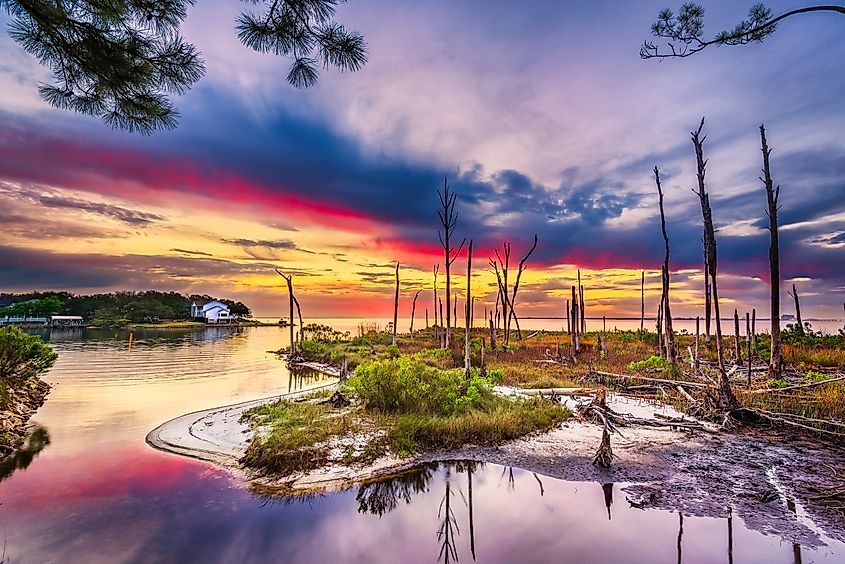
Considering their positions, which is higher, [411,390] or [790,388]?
[790,388]

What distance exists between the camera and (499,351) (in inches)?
1081

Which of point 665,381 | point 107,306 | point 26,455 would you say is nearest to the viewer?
point 26,455

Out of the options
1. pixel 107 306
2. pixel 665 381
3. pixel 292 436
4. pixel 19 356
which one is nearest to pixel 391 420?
pixel 292 436

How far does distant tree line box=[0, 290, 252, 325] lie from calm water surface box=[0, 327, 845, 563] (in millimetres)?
75915

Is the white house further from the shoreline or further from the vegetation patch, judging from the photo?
the shoreline

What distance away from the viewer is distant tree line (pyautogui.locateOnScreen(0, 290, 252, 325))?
7019cm

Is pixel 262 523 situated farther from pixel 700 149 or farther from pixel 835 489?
pixel 700 149

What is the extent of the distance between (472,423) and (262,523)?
512 cm

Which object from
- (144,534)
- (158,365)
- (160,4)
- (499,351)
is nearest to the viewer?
(160,4)

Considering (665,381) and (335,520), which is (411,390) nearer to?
(335,520)

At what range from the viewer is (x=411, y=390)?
11148 millimetres

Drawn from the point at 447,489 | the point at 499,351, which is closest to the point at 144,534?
the point at 447,489

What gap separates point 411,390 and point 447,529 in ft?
16.5

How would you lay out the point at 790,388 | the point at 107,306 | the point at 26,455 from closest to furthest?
the point at 26,455 < the point at 790,388 < the point at 107,306
